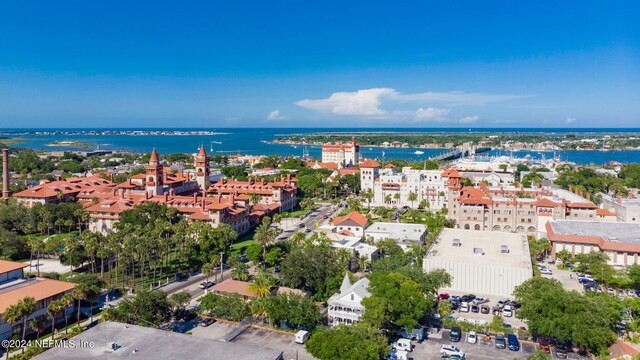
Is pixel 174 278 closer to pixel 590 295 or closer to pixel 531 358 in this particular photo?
pixel 531 358

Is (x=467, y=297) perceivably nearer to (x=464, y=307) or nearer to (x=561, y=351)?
(x=464, y=307)

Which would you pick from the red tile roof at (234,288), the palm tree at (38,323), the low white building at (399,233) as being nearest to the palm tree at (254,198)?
the low white building at (399,233)

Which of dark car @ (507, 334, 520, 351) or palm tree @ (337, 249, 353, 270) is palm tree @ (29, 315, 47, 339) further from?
dark car @ (507, 334, 520, 351)

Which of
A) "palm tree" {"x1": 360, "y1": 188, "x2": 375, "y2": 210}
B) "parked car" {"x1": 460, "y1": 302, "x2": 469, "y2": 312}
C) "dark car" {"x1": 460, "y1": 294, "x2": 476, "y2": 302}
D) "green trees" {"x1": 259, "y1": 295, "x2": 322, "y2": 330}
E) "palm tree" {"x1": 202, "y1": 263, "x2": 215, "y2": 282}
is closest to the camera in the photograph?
"green trees" {"x1": 259, "y1": 295, "x2": 322, "y2": 330}

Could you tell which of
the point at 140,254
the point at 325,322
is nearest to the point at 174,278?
the point at 140,254

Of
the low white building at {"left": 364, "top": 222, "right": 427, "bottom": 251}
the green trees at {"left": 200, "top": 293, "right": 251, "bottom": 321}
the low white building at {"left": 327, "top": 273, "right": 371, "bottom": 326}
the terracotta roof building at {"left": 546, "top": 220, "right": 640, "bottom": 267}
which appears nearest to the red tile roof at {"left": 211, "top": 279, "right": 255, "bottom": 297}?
the green trees at {"left": 200, "top": 293, "right": 251, "bottom": 321}

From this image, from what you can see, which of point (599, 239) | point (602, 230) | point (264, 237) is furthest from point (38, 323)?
point (602, 230)

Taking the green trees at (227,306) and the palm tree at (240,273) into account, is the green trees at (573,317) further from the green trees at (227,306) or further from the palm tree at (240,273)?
the palm tree at (240,273)
